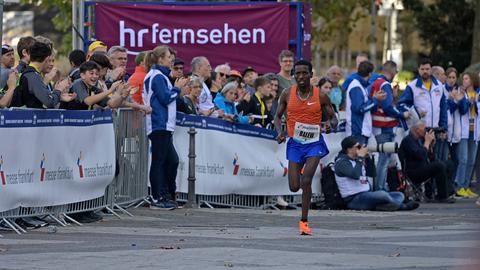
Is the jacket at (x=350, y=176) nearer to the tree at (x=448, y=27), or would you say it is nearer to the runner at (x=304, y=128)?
the runner at (x=304, y=128)

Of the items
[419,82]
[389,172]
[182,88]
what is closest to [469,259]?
[182,88]

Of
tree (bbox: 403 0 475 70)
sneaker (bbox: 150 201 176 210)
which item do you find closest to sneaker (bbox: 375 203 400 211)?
sneaker (bbox: 150 201 176 210)

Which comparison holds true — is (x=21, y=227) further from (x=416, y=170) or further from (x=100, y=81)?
(x=416, y=170)

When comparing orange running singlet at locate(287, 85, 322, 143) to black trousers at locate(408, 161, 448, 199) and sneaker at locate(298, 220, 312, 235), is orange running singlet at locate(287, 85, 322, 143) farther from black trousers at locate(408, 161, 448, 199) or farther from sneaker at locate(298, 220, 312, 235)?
black trousers at locate(408, 161, 448, 199)

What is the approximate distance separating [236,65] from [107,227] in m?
8.46

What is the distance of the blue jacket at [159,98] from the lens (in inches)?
677

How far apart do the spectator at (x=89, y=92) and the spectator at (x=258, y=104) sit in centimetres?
388

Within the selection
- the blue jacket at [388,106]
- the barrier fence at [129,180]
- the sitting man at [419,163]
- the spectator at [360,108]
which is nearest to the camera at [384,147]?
the spectator at [360,108]

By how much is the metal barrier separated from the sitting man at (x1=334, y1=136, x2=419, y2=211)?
2.84 metres

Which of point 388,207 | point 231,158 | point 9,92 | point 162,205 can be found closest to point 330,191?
point 388,207

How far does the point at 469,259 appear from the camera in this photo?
614cm

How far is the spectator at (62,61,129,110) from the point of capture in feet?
49.7

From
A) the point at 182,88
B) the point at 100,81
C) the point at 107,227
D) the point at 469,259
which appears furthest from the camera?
the point at 182,88

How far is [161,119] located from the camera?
17203 millimetres
